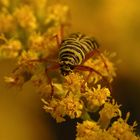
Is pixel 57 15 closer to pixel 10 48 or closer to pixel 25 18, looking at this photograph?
pixel 25 18

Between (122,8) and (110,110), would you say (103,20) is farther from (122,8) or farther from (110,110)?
(110,110)

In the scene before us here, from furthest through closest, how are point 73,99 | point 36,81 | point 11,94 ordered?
point 11,94 → point 36,81 → point 73,99

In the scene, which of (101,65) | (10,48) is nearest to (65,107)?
(101,65)

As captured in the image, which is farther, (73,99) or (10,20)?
(10,20)

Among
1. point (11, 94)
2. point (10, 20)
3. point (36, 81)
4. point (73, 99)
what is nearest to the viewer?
point (73, 99)

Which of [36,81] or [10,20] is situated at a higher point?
[10,20]

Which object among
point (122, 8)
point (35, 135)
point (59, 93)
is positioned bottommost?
point (59, 93)

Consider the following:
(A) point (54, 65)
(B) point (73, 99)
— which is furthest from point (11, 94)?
(B) point (73, 99)

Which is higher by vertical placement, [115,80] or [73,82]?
[115,80]
